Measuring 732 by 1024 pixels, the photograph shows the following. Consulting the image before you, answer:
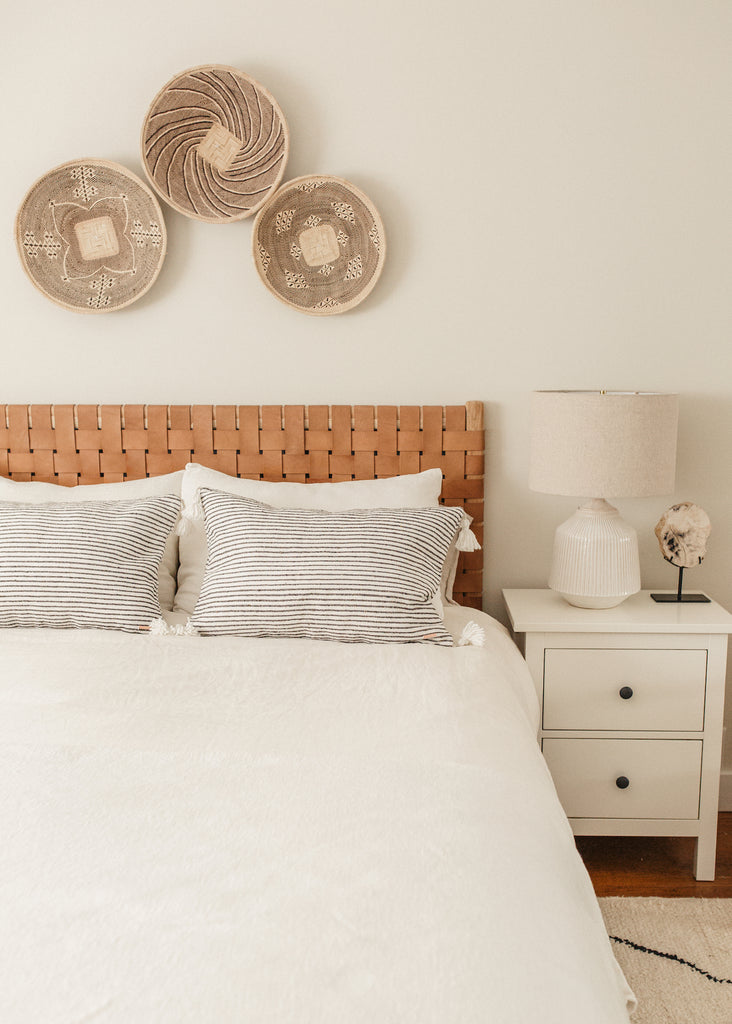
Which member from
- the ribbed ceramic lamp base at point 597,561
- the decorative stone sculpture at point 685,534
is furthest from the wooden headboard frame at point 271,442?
the decorative stone sculpture at point 685,534

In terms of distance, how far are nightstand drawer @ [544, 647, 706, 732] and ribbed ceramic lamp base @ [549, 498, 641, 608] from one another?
0.49 feet

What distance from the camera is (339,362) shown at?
92.5 inches

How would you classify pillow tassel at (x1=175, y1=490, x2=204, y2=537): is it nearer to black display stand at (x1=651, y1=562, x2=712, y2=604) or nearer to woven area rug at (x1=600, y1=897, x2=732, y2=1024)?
black display stand at (x1=651, y1=562, x2=712, y2=604)

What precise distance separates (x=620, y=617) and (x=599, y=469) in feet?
1.27

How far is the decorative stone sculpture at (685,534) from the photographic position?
2.16 meters

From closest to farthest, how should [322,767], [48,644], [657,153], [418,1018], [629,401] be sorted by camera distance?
[418,1018], [322,767], [48,644], [629,401], [657,153]

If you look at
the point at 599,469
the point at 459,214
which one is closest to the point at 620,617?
the point at 599,469

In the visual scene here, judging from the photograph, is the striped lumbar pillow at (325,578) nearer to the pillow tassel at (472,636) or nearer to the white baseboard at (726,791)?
the pillow tassel at (472,636)

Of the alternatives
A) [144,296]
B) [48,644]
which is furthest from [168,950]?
[144,296]

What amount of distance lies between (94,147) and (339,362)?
0.93 metres

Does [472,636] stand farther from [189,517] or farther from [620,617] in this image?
[189,517]

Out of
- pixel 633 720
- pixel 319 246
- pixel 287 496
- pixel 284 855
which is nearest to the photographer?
pixel 284 855

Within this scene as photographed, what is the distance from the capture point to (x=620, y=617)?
2.05m

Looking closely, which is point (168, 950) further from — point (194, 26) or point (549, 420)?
point (194, 26)
